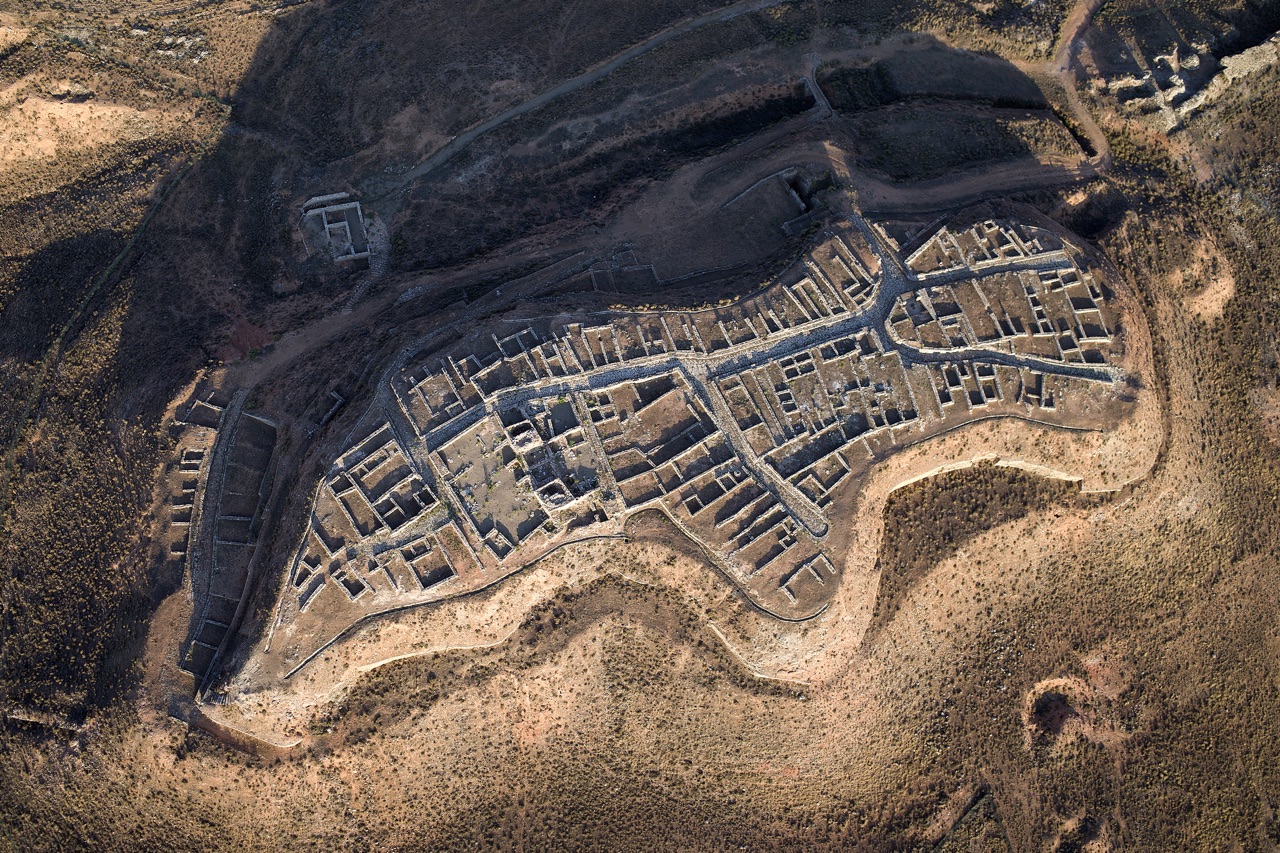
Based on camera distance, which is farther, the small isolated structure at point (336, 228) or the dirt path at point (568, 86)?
the dirt path at point (568, 86)

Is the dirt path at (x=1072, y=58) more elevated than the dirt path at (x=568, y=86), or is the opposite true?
the dirt path at (x=568, y=86)

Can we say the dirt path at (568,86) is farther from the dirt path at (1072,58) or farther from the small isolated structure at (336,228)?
the dirt path at (1072,58)

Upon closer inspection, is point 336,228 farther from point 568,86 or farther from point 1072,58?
point 1072,58

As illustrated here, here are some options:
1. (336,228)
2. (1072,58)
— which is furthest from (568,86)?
(1072,58)

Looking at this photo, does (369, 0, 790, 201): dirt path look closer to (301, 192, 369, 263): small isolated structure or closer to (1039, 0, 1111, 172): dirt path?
(301, 192, 369, 263): small isolated structure

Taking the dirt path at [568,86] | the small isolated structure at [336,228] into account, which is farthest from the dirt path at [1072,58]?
the small isolated structure at [336,228]

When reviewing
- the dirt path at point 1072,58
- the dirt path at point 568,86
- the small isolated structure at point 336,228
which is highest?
the dirt path at point 568,86

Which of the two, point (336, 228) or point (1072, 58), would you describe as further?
point (1072, 58)

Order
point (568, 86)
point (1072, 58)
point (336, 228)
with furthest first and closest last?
point (568, 86)
point (1072, 58)
point (336, 228)

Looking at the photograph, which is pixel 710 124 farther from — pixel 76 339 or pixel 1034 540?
pixel 76 339
